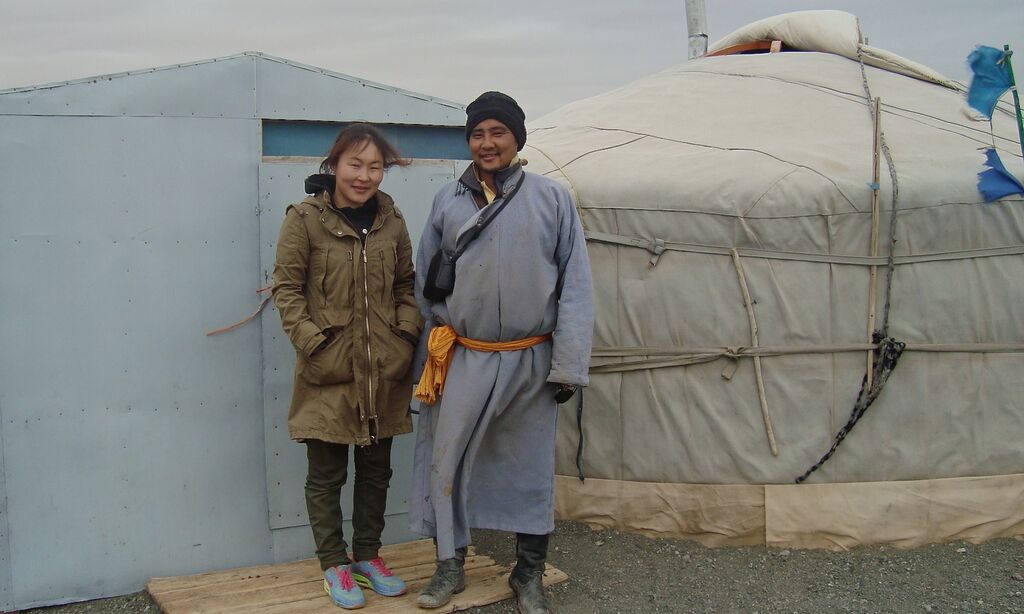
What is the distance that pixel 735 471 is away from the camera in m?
3.97

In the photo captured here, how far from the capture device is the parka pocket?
2998mm

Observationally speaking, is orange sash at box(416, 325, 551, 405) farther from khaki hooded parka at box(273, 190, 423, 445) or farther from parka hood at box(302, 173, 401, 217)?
Answer: parka hood at box(302, 173, 401, 217)

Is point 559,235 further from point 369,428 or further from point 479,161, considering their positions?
point 369,428

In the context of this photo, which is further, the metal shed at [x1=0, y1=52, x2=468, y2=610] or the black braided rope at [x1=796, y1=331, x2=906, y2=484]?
the black braided rope at [x1=796, y1=331, x2=906, y2=484]

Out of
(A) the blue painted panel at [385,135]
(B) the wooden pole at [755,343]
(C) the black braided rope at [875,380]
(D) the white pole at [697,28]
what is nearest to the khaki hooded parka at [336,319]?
(A) the blue painted panel at [385,135]

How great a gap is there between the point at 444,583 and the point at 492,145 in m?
1.38

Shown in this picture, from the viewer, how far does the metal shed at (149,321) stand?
124 inches

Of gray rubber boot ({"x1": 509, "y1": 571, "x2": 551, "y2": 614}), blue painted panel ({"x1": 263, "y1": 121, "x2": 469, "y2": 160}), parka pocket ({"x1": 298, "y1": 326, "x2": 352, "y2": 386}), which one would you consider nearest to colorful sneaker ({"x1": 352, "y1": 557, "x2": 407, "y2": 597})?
gray rubber boot ({"x1": 509, "y1": 571, "x2": 551, "y2": 614})

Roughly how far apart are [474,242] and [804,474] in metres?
1.78

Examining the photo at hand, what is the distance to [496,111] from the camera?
2979 mm

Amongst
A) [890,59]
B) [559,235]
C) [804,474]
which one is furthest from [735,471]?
[890,59]

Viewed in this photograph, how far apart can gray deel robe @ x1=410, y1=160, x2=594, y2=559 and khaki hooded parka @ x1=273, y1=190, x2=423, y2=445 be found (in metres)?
0.16

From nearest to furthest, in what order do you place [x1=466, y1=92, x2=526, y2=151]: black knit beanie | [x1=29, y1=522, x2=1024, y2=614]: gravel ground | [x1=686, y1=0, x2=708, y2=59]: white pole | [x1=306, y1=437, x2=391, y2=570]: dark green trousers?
[x1=466, y1=92, x2=526, y2=151]: black knit beanie
[x1=306, y1=437, x2=391, y2=570]: dark green trousers
[x1=29, y1=522, x2=1024, y2=614]: gravel ground
[x1=686, y1=0, x2=708, y2=59]: white pole

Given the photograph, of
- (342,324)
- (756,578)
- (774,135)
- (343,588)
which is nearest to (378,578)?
(343,588)
